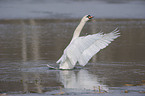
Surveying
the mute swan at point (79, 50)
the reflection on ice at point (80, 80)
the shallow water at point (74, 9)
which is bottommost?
the reflection on ice at point (80, 80)

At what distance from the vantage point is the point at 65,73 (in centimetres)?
968

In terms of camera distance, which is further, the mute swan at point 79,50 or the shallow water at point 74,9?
the shallow water at point 74,9

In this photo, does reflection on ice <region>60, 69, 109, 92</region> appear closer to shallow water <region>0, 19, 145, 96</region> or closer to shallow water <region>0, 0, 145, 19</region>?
shallow water <region>0, 19, 145, 96</region>

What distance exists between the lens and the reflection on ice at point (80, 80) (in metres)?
7.72

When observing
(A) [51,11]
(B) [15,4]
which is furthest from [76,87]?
(B) [15,4]

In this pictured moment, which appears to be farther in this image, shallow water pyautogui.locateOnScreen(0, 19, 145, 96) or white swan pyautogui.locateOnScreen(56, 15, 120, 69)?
white swan pyautogui.locateOnScreen(56, 15, 120, 69)

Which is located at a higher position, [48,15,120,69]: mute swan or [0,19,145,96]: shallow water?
[48,15,120,69]: mute swan

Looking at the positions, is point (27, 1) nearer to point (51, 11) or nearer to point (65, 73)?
point (51, 11)

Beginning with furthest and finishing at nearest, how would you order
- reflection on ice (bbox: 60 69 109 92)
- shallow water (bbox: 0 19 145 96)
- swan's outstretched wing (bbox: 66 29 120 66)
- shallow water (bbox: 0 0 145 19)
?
shallow water (bbox: 0 0 145 19)
swan's outstretched wing (bbox: 66 29 120 66)
reflection on ice (bbox: 60 69 109 92)
shallow water (bbox: 0 19 145 96)

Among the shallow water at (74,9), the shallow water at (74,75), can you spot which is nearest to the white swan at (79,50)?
the shallow water at (74,75)

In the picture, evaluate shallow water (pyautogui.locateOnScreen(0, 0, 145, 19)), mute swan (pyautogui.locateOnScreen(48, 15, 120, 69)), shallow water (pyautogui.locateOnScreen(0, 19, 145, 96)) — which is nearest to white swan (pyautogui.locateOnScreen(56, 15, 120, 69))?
mute swan (pyautogui.locateOnScreen(48, 15, 120, 69))

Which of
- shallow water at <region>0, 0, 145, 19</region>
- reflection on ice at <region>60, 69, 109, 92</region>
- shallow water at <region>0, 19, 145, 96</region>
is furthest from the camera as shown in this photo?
shallow water at <region>0, 0, 145, 19</region>

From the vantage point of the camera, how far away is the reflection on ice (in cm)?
772

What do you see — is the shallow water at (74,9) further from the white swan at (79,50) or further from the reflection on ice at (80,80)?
the reflection on ice at (80,80)
